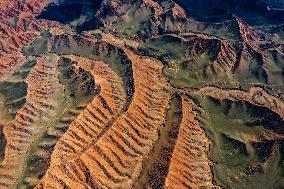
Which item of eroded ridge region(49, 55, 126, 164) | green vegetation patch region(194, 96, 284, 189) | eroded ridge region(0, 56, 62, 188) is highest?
green vegetation patch region(194, 96, 284, 189)

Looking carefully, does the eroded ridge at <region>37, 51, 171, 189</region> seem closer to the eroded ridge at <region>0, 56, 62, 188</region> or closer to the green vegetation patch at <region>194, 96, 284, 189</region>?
the eroded ridge at <region>0, 56, 62, 188</region>

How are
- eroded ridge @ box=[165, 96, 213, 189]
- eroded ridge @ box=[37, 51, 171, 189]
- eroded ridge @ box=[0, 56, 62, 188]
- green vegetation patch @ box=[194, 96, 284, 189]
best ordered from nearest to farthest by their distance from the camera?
eroded ridge @ box=[37, 51, 171, 189]
eroded ridge @ box=[165, 96, 213, 189]
eroded ridge @ box=[0, 56, 62, 188]
green vegetation patch @ box=[194, 96, 284, 189]

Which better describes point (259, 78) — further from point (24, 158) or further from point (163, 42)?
point (24, 158)

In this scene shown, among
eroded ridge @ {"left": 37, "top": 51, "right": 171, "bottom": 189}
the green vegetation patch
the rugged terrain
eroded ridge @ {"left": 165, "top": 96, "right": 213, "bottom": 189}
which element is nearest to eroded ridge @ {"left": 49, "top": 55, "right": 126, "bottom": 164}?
the rugged terrain

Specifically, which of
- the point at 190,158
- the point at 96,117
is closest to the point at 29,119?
the point at 96,117

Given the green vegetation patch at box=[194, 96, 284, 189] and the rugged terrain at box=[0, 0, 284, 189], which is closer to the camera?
the rugged terrain at box=[0, 0, 284, 189]

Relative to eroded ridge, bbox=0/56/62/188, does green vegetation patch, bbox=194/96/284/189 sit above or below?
above

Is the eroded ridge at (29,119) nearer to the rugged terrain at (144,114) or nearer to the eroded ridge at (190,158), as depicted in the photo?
the rugged terrain at (144,114)

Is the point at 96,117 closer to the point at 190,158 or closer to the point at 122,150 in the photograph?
the point at 122,150
